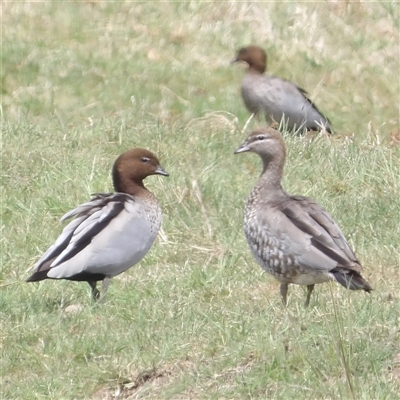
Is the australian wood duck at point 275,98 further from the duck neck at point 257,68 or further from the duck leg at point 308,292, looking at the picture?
the duck leg at point 308,292

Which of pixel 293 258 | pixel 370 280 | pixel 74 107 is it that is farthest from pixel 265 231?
pixel 74 107

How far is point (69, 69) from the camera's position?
1310cm

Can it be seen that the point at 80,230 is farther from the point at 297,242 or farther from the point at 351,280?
the point at 351,280

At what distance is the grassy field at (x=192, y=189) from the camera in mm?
5844

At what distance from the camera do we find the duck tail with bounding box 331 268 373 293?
21.0ft

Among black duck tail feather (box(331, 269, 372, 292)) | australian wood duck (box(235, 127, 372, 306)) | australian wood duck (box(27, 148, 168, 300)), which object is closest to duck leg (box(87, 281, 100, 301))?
australian wood duck (box(27, 148, 168, 300))

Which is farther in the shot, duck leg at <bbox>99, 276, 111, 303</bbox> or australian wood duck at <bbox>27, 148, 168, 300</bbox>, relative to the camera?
duck leg at <bbox>99, 276, 111, 303</bbox>

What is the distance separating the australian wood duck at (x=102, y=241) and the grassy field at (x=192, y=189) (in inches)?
8.3

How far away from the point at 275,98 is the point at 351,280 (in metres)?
6.02

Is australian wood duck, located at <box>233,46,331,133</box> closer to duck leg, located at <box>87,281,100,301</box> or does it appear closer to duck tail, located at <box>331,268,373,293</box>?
duck leg, located at <box>87,281,100,301</box>

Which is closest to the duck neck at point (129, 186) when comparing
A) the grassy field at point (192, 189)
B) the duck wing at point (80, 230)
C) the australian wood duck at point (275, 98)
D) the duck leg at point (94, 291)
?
the duck wing at point (80, 230)

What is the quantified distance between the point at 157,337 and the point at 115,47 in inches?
312

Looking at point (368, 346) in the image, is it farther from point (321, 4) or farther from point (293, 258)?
point (321, 4)

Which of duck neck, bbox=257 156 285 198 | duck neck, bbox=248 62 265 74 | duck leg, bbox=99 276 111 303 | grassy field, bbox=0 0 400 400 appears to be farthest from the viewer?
duck neck, bbox=248 62 265 74
